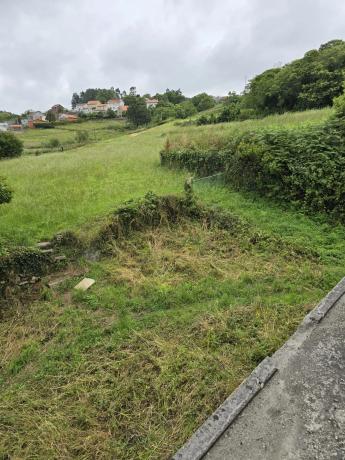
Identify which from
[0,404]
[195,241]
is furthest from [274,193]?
[0,404]

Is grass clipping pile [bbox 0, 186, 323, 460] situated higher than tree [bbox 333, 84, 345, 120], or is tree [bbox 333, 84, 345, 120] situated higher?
tree [bbox 333, 84, 345, 120]

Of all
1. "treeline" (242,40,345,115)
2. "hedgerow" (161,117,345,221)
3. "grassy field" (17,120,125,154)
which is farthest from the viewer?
"grassy field" (17,120,125,154)

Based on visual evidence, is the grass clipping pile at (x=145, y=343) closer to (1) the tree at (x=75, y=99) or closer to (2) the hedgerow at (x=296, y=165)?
(2) the hedgerow at (x=296, y=165)

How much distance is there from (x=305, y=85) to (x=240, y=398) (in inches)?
912

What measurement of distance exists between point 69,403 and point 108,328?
3.67ft

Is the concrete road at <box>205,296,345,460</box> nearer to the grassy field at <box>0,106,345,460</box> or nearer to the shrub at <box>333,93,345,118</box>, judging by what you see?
the grassy field at <box>0,106,345,460</box>

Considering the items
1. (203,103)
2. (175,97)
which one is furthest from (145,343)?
(175,97)

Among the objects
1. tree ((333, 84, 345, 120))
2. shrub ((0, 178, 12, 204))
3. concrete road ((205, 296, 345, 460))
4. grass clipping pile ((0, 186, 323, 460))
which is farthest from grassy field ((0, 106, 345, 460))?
tree ((333, 84, 345, 120))

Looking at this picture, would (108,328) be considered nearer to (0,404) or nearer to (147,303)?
(147,303)

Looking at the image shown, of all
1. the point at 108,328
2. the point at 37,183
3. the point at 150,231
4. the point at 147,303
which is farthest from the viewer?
the point at 37,183

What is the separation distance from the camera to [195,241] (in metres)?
6.45

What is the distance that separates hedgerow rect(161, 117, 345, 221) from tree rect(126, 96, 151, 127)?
140ft

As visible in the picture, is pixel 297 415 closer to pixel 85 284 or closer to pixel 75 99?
pixel 85 284

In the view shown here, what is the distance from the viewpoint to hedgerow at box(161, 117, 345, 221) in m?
6.66
